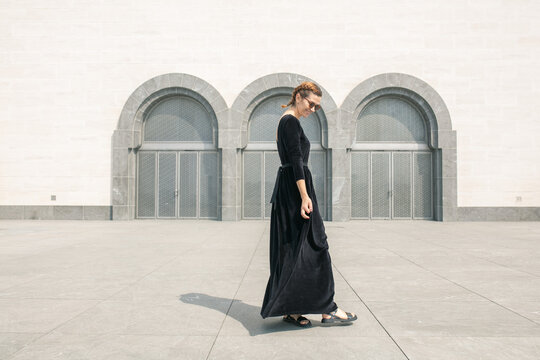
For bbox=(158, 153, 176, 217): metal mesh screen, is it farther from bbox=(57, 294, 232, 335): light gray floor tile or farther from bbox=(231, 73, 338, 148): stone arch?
bbox=(57, 294, 232, 335): light gray floor tile

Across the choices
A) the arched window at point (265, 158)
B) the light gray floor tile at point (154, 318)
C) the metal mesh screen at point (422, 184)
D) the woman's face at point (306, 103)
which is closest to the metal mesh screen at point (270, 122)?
the arched window at point (265, 158)

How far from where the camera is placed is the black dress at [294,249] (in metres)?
3.46

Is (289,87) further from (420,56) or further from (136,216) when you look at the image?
(136,216)

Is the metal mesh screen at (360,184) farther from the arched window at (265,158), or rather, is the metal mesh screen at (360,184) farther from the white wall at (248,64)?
the white wall at (248,64)

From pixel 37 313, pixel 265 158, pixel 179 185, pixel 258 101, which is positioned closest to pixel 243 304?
pixel 37 313

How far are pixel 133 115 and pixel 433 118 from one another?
1132cm

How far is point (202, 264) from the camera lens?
253 inches

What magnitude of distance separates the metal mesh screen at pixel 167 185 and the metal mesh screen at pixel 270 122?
10.8 ft

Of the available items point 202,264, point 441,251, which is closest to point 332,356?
point 202,264

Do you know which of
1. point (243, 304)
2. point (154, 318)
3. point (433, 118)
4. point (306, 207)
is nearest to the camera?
point (306, 207)

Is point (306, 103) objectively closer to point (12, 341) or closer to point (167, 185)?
point (12, 341)

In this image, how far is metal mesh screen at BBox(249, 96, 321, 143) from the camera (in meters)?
15.8

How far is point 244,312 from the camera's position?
3934 millimetres

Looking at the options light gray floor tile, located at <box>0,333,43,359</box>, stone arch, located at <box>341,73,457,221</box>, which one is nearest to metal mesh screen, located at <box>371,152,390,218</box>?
stone arch, located at <box>341,73,457,221</box>
